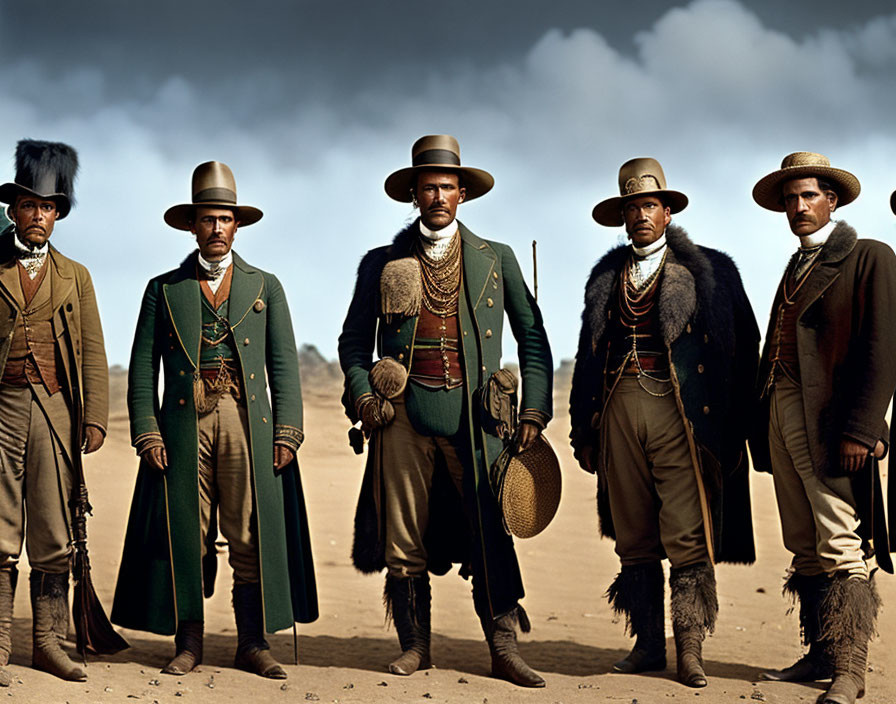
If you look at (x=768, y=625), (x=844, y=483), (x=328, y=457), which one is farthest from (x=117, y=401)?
(x=844, y=483)

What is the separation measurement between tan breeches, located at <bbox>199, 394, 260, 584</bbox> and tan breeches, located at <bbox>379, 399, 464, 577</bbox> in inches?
28.0

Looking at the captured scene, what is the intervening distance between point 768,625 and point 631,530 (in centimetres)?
244

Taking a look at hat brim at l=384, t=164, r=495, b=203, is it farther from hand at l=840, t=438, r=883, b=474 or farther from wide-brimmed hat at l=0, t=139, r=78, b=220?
hand at l=840, t=438, r=883, b=474

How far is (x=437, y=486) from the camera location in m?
5.72

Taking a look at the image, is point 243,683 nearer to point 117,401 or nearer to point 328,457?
point 328,457

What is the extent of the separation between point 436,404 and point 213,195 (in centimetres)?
162

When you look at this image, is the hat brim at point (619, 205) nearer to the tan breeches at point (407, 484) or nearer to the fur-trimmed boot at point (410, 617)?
the tan breeches at point (407, 484)

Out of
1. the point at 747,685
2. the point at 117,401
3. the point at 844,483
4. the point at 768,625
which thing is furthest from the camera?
the point at 117,401

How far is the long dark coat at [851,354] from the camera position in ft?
16.6

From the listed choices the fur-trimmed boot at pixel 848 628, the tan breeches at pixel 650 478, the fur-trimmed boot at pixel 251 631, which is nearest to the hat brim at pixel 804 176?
the tan breeches at pixel 650 478

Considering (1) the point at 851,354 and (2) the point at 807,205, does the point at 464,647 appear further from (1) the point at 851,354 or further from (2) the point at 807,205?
(2) the point at 807,205

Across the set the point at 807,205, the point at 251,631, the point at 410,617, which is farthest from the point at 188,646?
the point at 807,205

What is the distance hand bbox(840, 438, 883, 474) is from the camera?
5.06 metres

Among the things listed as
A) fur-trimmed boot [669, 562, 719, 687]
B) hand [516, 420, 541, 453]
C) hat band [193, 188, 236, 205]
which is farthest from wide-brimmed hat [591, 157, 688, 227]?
hat band [193, 188, 236, 205]
